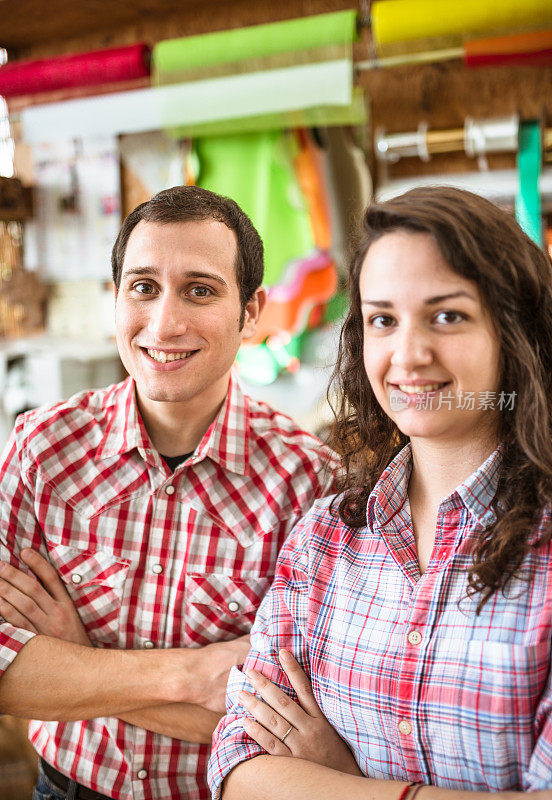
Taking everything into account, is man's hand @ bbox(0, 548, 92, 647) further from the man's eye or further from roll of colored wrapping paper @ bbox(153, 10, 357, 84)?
roll of colored wrapping paper @ bbox(153, 10, 357, 84)

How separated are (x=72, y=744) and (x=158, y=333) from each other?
26.8 inches

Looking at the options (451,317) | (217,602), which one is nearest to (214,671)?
(217,602)

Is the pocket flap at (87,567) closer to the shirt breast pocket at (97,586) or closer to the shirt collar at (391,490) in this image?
the shirt breast pocket at (97,586)

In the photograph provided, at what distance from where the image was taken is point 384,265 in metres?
0.92

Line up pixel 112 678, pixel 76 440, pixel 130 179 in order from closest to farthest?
pixel 112 678 < pixel 76 440 < pixel 130 179

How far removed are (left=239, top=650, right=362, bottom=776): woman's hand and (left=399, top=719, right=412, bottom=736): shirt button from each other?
108 mm

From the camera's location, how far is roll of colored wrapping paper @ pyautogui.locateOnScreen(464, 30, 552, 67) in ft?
5.67

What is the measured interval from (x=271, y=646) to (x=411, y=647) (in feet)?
0.71

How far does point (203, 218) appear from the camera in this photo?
1.21 metres

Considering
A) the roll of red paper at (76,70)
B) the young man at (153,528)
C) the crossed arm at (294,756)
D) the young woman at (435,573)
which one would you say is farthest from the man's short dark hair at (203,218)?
the roll of red paper at (76,70)

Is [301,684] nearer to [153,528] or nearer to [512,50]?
[153,528]

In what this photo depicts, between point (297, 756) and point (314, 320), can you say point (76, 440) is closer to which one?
point (297, 756)

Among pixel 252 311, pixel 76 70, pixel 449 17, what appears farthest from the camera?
pixel 76 70

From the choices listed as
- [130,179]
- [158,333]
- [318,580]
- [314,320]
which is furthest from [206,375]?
[130,179]
